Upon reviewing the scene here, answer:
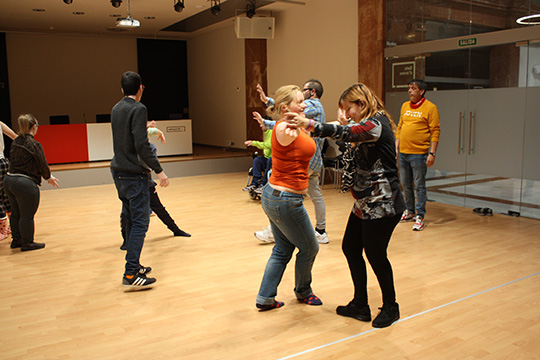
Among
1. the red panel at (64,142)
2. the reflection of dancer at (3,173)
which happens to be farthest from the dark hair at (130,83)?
the red panel at (64,142)

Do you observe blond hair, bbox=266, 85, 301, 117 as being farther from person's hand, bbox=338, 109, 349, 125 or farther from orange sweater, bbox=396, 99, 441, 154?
orange sweater, bbox=396, 99, 441, 154

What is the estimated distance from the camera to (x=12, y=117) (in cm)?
1377

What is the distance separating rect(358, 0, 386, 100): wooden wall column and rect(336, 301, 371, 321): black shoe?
5.53 m

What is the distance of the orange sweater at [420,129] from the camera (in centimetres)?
554

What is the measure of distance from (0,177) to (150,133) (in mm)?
1682

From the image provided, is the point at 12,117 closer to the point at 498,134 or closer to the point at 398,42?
the point at 398,42

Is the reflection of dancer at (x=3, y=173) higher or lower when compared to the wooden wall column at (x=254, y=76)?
lower

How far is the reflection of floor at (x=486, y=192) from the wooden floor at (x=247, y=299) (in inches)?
15.0

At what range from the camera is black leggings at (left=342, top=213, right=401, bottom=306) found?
2.85 meters

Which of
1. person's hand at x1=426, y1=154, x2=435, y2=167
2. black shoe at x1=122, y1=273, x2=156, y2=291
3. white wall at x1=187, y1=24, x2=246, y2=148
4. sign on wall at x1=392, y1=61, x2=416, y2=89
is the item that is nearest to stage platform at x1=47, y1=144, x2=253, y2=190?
white wall at x1=187, y1=24, x2=246, y2=148

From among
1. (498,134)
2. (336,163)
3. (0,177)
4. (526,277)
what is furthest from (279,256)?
(336,163)

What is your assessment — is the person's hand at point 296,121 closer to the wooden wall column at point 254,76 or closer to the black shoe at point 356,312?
the black shoe at point 356,312

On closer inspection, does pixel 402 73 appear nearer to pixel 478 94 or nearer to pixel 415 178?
pixel 478 94

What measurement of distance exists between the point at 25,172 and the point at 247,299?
8.72 ft
